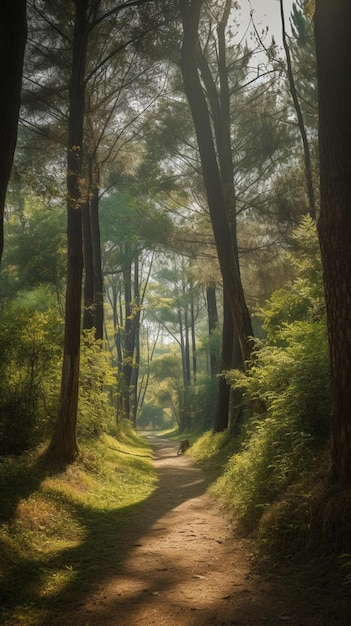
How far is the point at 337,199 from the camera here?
4.32 meters

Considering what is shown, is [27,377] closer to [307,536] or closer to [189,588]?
[189,588]

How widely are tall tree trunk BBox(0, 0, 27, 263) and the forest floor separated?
11.0ft

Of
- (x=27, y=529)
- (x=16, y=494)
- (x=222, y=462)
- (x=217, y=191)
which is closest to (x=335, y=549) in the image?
(x=27, y=529)

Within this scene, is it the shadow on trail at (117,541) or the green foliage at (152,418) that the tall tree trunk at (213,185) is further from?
the green foliage at (152,418)

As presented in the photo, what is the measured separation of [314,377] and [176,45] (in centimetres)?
1044

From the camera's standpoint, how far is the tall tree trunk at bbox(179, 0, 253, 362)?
424 inches

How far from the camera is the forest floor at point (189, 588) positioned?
3.15 metres

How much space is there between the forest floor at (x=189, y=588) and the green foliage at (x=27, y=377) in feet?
11.3

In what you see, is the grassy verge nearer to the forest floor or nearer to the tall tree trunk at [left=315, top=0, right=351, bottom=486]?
the forest floor

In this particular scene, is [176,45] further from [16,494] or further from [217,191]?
[16,494]

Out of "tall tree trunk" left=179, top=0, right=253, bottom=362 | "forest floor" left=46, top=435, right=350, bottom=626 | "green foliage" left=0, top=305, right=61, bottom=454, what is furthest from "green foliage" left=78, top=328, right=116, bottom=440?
"forest floor" left=46, top=435, right=350, bottom=626

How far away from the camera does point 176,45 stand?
12.1m

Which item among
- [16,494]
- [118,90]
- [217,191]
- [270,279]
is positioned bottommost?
[16,494]

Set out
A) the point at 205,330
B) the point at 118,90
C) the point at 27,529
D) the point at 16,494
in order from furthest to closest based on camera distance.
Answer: the point at 205,330 → the point at 118,90 → the point at 16,494 → the point at 27,529
